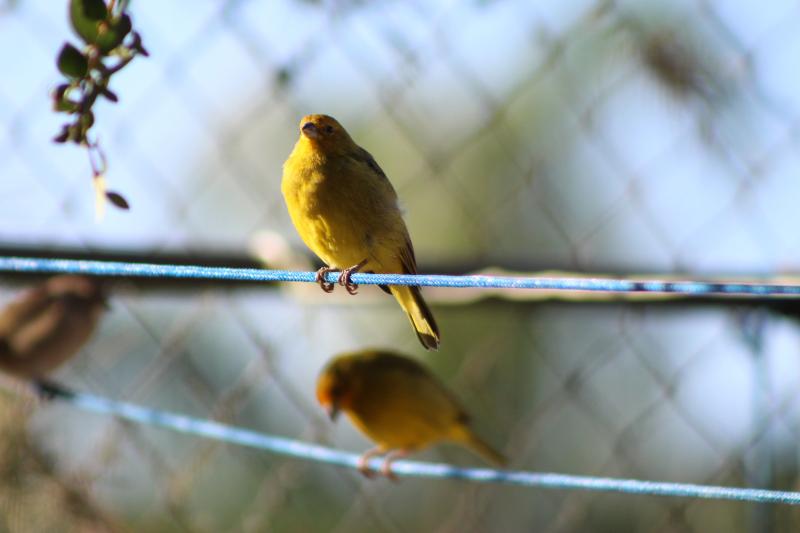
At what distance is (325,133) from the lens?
100 inches

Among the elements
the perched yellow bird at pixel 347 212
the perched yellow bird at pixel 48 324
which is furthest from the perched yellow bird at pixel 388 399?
the perched yellow bird at pixel 48 324

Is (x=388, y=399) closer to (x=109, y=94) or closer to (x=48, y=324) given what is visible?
(x=48, y=324)

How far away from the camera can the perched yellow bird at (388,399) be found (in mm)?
3303

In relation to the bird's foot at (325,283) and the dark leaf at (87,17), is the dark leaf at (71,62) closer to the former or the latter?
the dark leaf at (87,17)

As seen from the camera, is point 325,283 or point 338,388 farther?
point 338,388

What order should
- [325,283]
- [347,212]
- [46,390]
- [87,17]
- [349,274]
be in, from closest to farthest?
[87,17], [349,274], [325,283], [347,212], [46,390]

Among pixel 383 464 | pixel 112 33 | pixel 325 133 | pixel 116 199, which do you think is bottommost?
pixel 383 464

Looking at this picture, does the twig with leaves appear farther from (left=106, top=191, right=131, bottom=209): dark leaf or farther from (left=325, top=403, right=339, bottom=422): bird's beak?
(left=325, top=403, right=339, bottom=422): bird's beak

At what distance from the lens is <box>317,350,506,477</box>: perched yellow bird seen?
330cm

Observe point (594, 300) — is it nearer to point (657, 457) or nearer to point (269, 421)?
point (657, 457)

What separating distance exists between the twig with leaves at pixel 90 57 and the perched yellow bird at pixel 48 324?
2920 millimetres

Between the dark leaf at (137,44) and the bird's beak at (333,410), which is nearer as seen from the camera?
the dark leaf at (137,44)

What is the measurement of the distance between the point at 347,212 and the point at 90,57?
3.80 ft

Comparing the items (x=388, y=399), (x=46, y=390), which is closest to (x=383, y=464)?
(x=388, y=399)
